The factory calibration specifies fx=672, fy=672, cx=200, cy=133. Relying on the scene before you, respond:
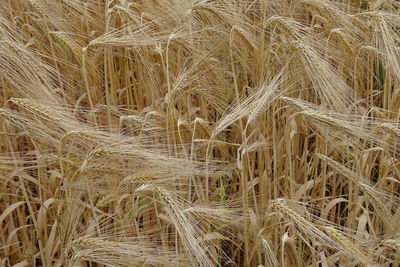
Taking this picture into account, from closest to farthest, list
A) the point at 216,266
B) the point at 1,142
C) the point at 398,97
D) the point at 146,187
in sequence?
the point at 146,187
the point at 216,266
the point at 1,142
the point at 398,97

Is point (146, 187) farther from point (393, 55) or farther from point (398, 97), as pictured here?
point (398, 97)

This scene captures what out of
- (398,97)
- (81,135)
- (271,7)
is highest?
(271,7)

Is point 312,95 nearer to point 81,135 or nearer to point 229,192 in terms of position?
point 229,192

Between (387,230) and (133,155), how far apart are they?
0.86 meters

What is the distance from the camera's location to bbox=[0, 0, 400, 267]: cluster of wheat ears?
1779 millimetres

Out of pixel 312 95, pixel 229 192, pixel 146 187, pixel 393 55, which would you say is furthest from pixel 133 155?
pixel 312 95

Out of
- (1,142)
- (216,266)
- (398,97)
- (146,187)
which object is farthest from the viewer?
(398,97)

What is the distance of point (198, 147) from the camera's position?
2.22 m

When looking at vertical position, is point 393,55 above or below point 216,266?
above

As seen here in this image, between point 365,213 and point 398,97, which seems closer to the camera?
point 365,213

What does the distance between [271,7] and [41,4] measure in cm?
90

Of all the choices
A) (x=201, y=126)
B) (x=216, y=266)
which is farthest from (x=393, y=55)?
(x=216, y=266)

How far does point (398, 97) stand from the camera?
2.51m

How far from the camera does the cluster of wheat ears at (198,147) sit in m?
1.78
